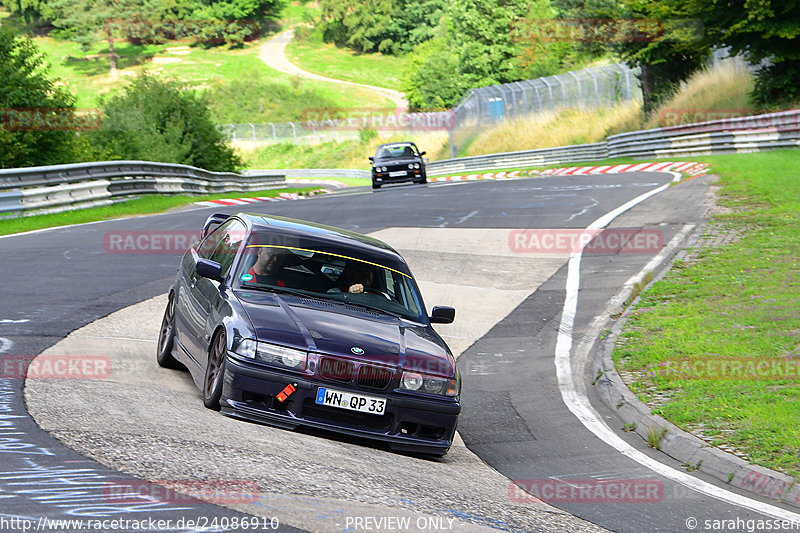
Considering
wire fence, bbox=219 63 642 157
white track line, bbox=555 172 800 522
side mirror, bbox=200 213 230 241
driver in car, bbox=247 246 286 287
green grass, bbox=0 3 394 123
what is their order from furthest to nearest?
green grass, bbox=0 3 394 123 < wire fence, bbox=219 63 642 157 < side mirror, bbox=200 213 230 241 < driver in car, bbox=247 246 286 287 < white track line, bbox=555 172 800 522

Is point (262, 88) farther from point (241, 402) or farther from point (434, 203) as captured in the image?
point (241, 402)

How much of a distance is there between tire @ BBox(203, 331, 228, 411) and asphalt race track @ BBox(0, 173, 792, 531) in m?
0.12

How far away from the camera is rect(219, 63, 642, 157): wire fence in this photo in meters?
51.9

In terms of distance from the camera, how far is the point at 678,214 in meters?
19.6

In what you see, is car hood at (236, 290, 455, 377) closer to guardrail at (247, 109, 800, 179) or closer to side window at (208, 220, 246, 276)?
side window at (208, 220, 246, 276)

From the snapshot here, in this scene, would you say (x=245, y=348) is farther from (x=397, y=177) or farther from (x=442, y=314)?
(x=397, y=177)

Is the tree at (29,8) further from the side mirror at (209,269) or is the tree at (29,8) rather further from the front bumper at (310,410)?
the front bumper at (310,410)

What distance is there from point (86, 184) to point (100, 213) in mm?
872

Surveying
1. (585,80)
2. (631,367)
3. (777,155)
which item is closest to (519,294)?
(631,367)

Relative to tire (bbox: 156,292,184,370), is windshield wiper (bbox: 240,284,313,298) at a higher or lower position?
higher

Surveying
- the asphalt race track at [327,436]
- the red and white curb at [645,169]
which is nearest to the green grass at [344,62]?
Answer: the red and white curb at [645,169]

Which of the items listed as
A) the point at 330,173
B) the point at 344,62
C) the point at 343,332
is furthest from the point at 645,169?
the point at 344,62

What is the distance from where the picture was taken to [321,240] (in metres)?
8.30

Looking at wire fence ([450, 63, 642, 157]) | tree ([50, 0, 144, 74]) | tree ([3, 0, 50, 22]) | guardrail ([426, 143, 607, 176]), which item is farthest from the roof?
tree ([3, 0, 50, 22])
